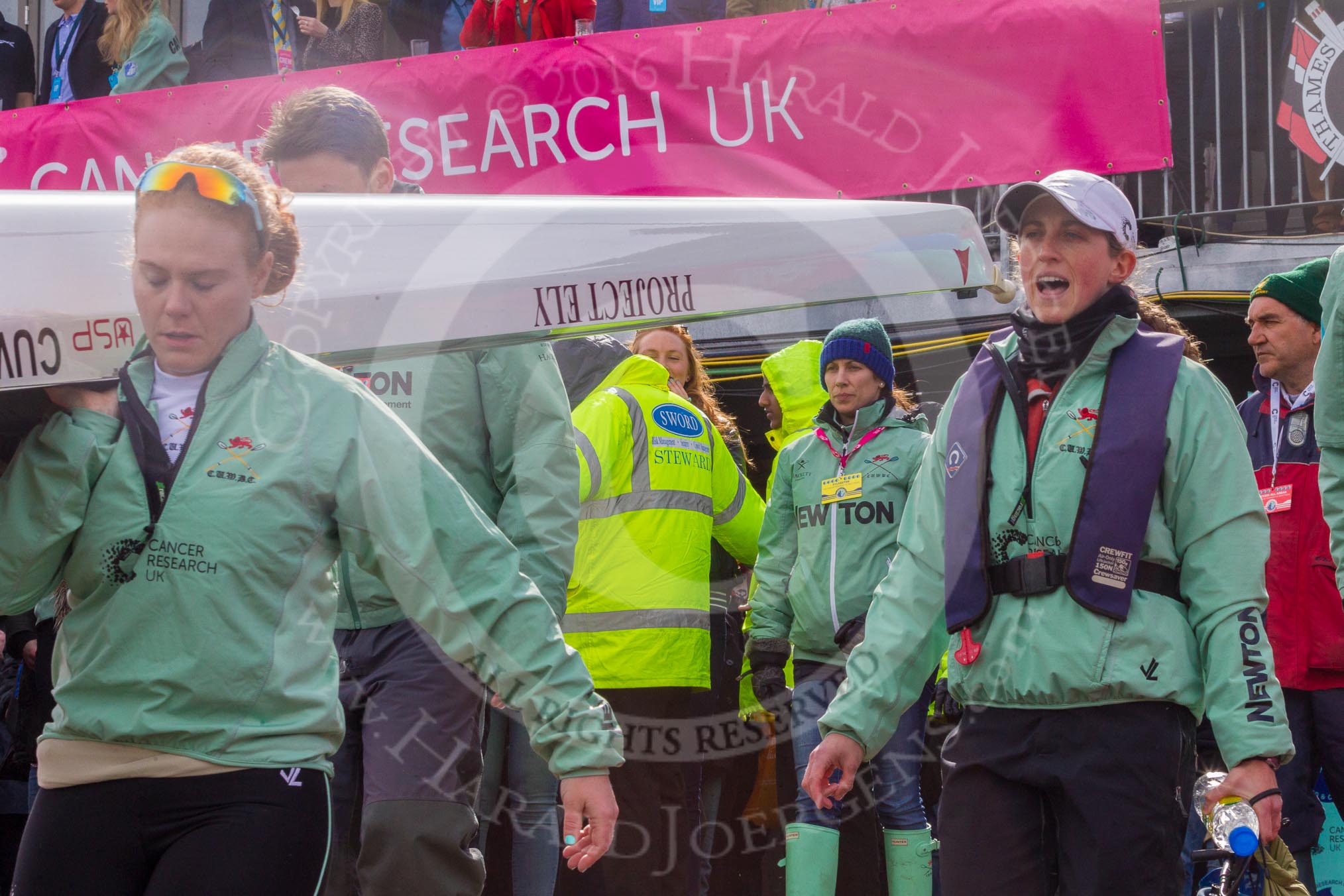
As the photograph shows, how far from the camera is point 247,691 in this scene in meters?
2.16

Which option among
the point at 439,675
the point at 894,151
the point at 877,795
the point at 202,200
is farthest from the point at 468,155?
the point at 202,200

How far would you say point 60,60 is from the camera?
974cm

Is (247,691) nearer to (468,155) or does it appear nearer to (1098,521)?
(1098,521)

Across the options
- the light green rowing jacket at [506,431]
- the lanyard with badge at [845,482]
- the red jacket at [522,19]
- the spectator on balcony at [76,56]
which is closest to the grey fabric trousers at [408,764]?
the light green rowing jacket at [506,431]

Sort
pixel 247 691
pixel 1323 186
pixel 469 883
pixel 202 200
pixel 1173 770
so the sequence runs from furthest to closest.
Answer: pixel 1323 186, pixel 469 883, pixel 1173 770, pixel 202 200, pixel 247 691

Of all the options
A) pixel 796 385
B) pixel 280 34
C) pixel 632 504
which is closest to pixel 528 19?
pixel 280 34

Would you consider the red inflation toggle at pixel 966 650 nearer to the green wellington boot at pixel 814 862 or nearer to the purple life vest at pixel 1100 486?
the purple life vest at pixel 1100 486

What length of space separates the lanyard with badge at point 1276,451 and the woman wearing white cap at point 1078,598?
2.01 metres

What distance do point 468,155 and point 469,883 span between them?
16.8ft

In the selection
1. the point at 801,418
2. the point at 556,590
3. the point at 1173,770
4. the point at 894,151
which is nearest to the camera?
the point at 1173,770

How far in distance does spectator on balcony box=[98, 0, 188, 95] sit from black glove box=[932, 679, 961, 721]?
6311 mm

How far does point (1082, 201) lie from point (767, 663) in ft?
9.43

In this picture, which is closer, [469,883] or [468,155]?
[469,883]

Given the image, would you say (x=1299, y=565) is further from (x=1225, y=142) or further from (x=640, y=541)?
(x=1225, y=142)
